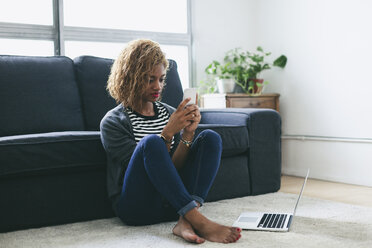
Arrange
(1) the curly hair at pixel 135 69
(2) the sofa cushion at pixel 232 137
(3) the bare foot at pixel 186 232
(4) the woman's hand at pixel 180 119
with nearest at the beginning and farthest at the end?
(3) the bare foot at pixel 186 232
(4) the woman's hand at pixel 180 119
(1) the curly hair at pixel 135 69
(2) the sofa cushion at pixel 232 137

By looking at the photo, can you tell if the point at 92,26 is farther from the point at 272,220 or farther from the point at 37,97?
the point at 272,220

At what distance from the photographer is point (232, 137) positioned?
268 cm

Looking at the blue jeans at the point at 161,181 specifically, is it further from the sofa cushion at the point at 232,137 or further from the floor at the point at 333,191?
the floor at the point at 333,191

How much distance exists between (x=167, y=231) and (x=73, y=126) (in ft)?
3.17

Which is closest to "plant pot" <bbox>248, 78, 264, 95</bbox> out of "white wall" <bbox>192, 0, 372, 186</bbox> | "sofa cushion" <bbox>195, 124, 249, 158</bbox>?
"white wall" <bbox>192, 0, 372, 186</bbox>

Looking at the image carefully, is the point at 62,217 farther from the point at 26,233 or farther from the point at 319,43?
the point at 319,43

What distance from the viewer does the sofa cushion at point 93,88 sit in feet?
8.99

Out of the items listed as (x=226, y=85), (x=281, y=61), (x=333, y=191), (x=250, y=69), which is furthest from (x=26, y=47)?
(x=333, y=191)

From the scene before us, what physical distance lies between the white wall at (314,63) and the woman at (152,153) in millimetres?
1741

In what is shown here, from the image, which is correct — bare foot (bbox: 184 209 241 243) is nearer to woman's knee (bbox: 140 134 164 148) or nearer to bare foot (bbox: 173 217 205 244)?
bare foot (bbox: 173 217 205 244)

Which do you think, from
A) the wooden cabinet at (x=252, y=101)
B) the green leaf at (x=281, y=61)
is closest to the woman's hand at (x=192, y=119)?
the wooden cabinet at (x=252, y=101)

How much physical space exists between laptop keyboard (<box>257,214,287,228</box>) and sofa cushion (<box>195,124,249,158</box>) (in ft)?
1.94

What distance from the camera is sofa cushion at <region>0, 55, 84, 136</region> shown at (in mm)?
2504

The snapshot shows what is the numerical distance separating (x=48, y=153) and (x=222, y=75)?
7.24 feet
